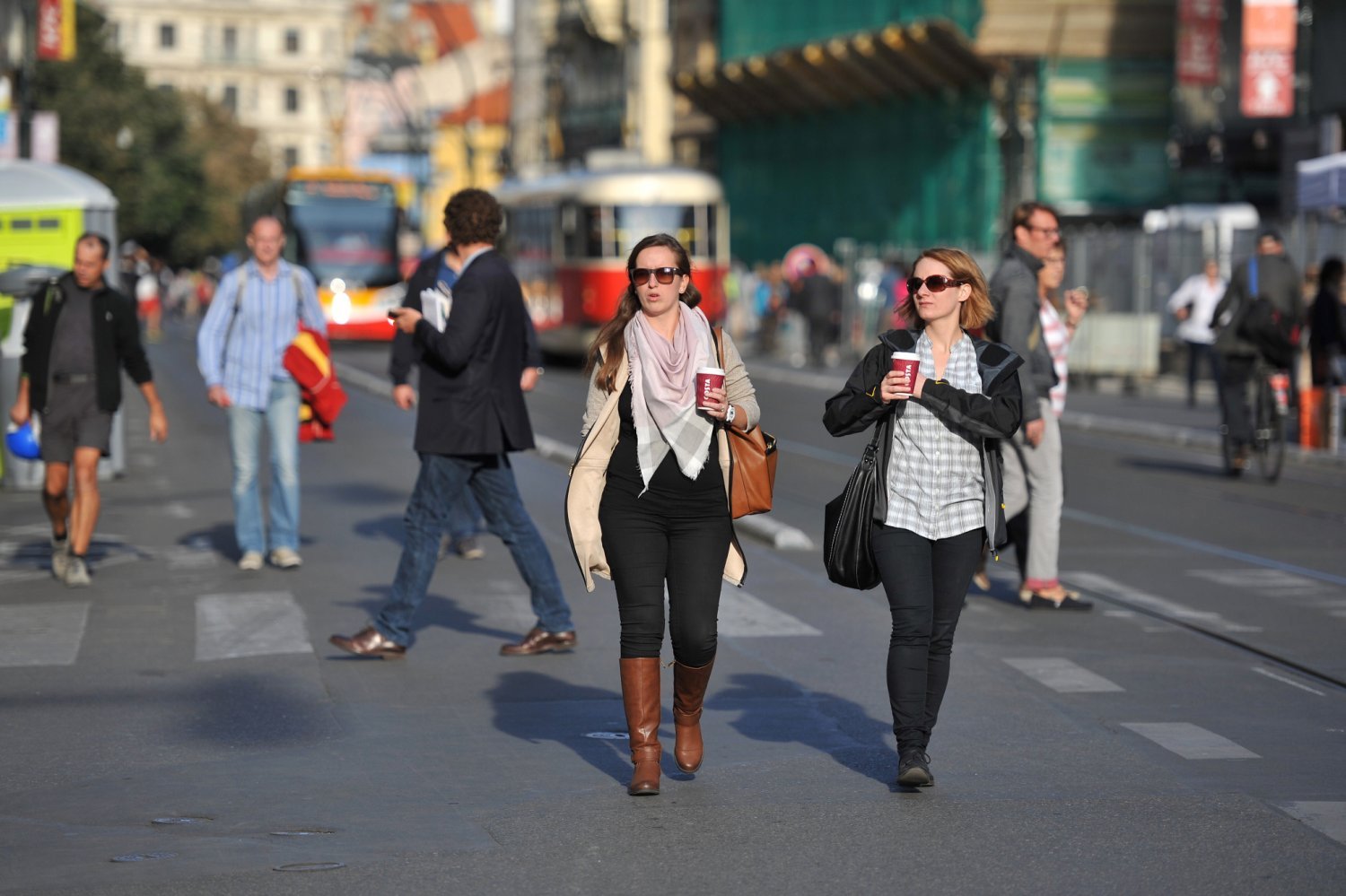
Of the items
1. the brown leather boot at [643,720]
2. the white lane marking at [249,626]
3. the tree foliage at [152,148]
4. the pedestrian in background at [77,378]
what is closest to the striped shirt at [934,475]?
the brown leather boot at [643,720]

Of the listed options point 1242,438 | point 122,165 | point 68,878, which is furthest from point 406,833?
point 122,165

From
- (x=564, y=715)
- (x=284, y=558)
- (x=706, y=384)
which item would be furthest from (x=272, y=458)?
(x=706, y=384)

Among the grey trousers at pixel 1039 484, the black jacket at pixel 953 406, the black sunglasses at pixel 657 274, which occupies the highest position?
the black sunglasses at pixel 657 274

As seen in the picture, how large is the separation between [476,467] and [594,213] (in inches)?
1097

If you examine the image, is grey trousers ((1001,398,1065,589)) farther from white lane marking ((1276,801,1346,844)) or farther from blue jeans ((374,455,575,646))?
white lane marking ((1276,801,1346,844))

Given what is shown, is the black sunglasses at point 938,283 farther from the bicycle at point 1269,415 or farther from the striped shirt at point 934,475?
the bicycle at point 1269,415

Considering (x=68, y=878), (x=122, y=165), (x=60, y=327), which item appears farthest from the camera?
(x=122, y=165)

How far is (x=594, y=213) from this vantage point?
3703 cm

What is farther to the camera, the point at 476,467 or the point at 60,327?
the point at 60,327

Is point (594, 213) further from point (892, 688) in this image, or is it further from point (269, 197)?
point (892, 688)

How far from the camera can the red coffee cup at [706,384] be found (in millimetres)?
6293

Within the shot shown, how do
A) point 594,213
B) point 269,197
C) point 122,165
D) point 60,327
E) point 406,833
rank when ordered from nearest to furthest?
1. point 406,833
2. point 60,327
3. point 594,213
4. point 269,197
5. point 122,165

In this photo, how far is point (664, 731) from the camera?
7.83m

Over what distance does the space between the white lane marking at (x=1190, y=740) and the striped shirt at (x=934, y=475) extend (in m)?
1.29
